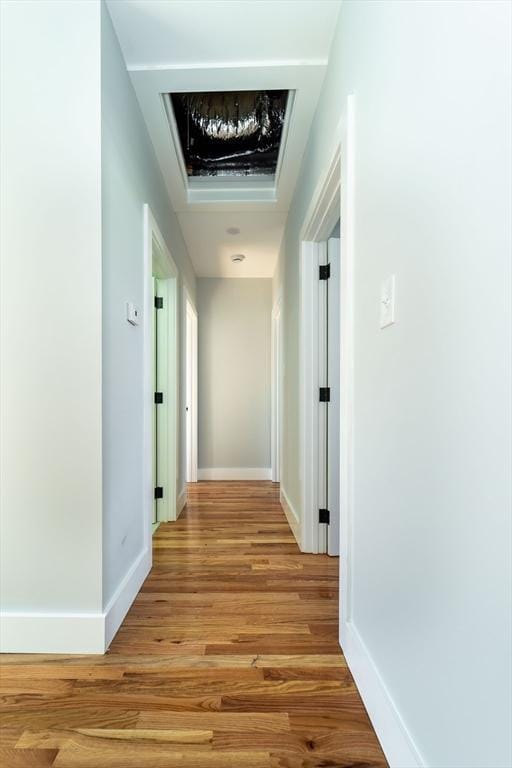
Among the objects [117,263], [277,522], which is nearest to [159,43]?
[117,263]

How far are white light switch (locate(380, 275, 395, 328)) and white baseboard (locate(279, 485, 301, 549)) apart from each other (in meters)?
1.91

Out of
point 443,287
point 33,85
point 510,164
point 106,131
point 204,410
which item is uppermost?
point 33,85

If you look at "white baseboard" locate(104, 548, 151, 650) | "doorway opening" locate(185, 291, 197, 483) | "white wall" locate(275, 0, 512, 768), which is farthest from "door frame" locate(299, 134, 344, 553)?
"doorway opening" locate(185, 291, 197, 483)

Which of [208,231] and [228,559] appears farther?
[208,231]

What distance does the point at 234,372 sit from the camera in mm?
5195

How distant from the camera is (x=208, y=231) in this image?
149 inches

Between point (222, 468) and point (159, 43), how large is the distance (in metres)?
4.11

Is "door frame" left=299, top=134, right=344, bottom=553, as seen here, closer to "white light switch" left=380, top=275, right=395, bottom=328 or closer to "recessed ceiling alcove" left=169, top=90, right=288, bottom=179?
"recessed ceiling alcove" left=169, top=90, right=288, bottom=179

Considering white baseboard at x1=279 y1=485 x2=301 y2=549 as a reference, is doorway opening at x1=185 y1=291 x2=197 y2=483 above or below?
above

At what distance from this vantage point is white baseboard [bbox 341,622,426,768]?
3.20ft

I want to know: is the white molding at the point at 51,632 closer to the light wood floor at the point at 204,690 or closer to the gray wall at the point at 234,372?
the light wood floor at the point at 204,690

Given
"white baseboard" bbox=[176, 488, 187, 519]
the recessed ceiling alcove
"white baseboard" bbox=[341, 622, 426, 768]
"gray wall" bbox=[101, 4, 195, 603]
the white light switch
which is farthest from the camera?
"white baseboard" bbox=[176, 488, 187, 519]

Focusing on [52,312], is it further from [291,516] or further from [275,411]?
[275,411]

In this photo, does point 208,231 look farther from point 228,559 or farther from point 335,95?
point 228,559
